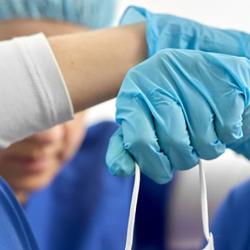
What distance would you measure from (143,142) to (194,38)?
7.7 inches

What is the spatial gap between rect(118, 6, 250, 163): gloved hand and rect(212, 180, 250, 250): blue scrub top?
Result: 0.12m

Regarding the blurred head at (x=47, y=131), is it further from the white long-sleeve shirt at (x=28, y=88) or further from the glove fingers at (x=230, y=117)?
the glove fingers at (x=230, y=117)

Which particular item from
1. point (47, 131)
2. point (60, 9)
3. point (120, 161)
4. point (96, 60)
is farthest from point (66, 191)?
point (120, 161)

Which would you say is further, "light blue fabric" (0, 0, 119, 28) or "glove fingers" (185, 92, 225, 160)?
"light blue fabric" (0, 0, 119, 28)

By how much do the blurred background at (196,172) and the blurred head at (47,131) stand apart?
150mm

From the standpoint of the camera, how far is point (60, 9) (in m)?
0.91

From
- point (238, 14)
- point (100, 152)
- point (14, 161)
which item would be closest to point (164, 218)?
point (100, 152)

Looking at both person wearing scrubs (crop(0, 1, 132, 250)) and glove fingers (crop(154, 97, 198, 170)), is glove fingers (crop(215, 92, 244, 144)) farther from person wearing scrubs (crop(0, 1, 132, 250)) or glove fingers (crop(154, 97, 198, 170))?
person wearing scrubs (crop(0, 1, 132, 250))

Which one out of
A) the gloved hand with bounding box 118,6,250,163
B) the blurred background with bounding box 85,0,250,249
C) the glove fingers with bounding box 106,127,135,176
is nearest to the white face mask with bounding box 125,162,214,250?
the glove fingers with bounding box 106,127,135,176

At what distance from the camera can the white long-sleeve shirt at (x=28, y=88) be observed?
586 millimetres

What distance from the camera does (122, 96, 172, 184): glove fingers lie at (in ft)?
1.59

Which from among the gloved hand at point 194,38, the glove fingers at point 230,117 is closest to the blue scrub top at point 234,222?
the gloved hand at point 194,38

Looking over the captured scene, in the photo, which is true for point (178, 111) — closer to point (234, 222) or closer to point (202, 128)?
point (202, 128)

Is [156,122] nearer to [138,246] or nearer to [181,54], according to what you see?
[181,54]
